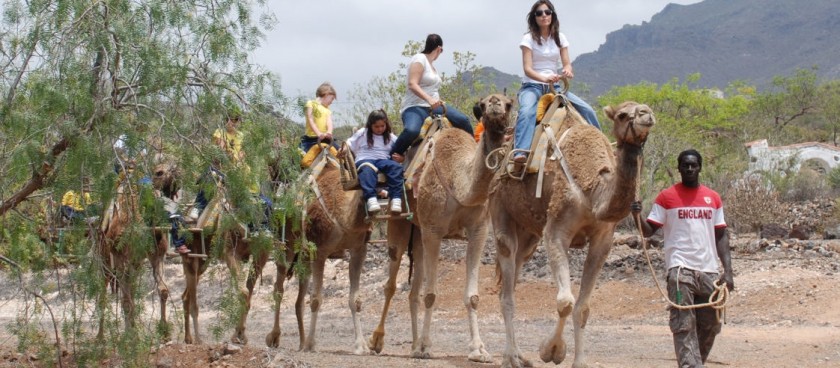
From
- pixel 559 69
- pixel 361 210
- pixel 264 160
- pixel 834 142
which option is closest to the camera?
pixel 264 160

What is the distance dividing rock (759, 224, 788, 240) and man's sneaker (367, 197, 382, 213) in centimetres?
1256

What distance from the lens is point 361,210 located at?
40.9ft

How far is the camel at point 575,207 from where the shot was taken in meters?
8.47

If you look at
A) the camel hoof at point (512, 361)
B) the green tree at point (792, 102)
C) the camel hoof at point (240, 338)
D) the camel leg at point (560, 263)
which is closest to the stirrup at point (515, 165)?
the camel leg at point (560, 263)

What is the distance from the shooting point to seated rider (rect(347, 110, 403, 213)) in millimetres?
11742

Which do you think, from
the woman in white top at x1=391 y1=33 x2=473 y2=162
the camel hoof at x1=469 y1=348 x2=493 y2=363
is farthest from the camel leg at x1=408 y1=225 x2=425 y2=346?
the camel hoof at x1=469 y1=348 x2=493 y2=363

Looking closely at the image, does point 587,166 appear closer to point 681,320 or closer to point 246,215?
point 681,320

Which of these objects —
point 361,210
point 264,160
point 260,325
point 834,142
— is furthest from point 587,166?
point 834,142

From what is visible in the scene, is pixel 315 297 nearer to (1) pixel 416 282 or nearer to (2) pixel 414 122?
(1) pixel 416 282

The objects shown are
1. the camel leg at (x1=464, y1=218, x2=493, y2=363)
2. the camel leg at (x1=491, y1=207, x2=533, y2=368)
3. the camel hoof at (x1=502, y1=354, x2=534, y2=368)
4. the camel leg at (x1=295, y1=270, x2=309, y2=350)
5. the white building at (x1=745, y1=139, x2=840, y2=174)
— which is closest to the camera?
the camel hoof at (x1=502, y1=354, x2=534, y2=368)

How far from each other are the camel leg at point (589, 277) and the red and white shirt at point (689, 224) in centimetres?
101

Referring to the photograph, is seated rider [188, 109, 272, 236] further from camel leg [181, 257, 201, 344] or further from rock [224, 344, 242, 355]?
camel leg [181, 257, 201, 344]

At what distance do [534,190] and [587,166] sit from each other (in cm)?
68

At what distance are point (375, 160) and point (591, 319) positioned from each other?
5912 millimetres
